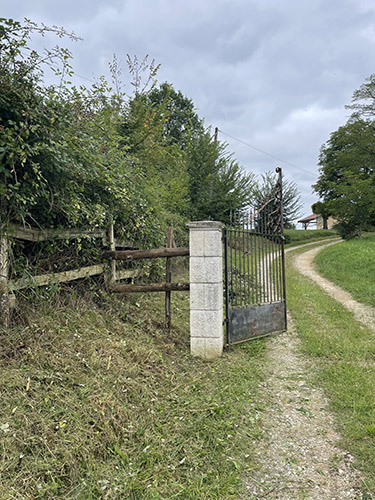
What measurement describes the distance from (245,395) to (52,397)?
6.44ft

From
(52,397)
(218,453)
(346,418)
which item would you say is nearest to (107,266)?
(52,397)

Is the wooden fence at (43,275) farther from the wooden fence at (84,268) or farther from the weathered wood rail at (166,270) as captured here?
the weathered wood rail at (166,270)

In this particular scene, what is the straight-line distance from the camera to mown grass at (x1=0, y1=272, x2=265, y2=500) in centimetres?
219

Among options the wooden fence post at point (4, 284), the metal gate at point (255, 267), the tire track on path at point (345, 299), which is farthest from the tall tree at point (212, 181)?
the wooden fence post at point (4, 284)

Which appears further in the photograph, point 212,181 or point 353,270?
point 212,181

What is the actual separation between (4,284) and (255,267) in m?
3.50

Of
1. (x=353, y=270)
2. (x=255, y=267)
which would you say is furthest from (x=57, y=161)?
(x=353, y=270)

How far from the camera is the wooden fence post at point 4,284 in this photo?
11.1 ft

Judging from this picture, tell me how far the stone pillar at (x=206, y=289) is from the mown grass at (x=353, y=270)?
Result: 5.14 meters

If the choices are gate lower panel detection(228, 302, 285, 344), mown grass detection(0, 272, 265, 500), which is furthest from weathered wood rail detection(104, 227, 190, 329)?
gate lower panel detection(228, 302, 285, 344)

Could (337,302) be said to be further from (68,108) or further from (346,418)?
(68,108)

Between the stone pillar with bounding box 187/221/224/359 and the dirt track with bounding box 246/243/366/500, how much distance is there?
0.89m

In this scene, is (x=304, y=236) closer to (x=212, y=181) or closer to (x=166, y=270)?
(x=212, y=181)

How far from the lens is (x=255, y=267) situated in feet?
17.5
